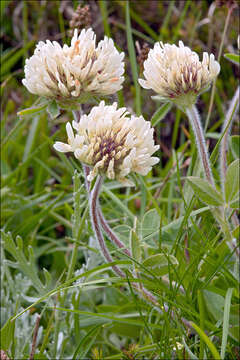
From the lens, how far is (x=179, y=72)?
138cm

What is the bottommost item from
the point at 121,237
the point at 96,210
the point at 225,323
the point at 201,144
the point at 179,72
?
the point at 225,323

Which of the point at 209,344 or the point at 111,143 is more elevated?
the point at 111,143

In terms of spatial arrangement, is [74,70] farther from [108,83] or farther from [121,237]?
[121,237]

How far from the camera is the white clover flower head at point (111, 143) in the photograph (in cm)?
125

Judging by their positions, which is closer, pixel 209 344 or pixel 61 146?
pixel 209 344

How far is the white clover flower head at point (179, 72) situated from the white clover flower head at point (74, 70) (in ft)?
0.33

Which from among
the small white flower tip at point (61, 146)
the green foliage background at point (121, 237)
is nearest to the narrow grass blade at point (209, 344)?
the green foliage background at point (121, 237)

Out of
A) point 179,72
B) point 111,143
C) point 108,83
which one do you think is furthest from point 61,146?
point 179,72

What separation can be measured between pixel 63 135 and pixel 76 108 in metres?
1.28

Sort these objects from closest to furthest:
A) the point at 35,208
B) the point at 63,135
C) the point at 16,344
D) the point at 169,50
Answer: the point at 169,50
the point at 16,344
the point at 35,208
the point at 63,135

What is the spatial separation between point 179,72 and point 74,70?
0.27 meters

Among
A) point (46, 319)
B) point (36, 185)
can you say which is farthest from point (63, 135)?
point (46, 319)

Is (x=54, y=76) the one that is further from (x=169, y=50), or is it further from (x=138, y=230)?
(x=138, y=230)

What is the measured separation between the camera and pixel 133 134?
1292 millimetres
